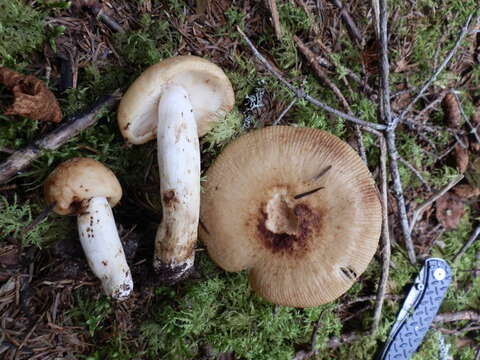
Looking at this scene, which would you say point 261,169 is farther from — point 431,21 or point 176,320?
point 431,21

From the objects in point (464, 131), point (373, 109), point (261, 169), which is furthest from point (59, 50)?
point (464, 131)

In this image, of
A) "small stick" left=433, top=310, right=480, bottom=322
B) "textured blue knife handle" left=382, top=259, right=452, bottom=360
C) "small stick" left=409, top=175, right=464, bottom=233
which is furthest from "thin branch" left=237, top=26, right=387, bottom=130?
"small stick" left=433, top=310, right=480, bottom=322

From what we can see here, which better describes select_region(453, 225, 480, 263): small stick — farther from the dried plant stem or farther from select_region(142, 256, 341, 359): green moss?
select_region(142, 256, 341, 359): green moss

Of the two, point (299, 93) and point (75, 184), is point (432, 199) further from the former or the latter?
point (75, 184)

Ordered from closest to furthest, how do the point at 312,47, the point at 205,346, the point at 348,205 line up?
the point at 348,205, the point at 205,346, the point at 312,47

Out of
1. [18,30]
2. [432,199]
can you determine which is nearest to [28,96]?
[18,30]

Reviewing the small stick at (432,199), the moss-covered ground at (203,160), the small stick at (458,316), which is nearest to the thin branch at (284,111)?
the moss-covered ground at (203,160)
